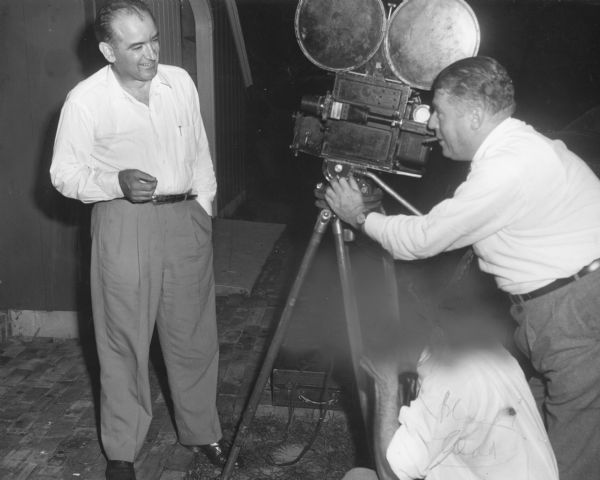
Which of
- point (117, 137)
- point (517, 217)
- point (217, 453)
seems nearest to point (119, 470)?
point (217, 453)

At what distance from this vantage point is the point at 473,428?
5.67ft

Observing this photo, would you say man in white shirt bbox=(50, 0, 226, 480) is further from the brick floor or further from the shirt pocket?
the brick floor

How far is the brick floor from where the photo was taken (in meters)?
3.23

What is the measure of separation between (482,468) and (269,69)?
10686mm

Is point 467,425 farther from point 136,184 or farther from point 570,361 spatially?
point 136,184

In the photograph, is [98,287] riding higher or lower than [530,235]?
lower

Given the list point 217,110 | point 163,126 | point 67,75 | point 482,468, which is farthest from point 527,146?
point 217,110

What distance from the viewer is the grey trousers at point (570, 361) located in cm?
243

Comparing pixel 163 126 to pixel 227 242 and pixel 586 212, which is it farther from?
pixel 227 242

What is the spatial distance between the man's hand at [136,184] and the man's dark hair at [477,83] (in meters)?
1.30

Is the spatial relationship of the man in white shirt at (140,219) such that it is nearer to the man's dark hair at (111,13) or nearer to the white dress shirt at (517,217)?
the man's dark hair at (111,13)

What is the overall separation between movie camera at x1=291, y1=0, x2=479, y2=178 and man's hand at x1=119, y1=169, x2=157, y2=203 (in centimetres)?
77

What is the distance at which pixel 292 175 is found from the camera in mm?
10906

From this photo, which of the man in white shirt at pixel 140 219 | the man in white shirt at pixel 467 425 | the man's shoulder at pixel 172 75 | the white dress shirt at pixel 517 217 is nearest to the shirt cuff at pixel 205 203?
the man in white shirt at pixel 140 219
